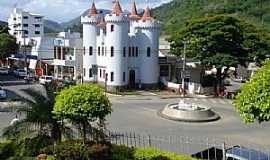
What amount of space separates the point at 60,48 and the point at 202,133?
32.5m

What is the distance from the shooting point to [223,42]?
146 feet

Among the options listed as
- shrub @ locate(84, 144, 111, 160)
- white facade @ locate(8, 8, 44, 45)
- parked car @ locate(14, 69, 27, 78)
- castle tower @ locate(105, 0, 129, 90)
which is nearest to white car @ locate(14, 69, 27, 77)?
parked car @ locate(14, 69, 27, 78)

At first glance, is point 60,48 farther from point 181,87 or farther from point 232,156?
point 232,156

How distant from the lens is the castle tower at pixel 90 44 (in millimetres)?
51000

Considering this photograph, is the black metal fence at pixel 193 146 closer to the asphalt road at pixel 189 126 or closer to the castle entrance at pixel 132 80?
the asphalt road at pixel 189 126

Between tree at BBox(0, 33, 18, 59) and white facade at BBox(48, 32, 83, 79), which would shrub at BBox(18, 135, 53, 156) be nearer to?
white facade at BBox(48, 32, 83, 79)

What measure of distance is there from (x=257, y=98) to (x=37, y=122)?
843cm

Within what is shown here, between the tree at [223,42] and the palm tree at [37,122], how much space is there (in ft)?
91.7

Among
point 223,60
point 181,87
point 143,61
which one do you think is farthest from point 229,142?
point 143,61

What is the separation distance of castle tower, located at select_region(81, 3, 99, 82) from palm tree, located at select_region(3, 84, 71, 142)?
3297 centimetres

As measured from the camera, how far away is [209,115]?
110 feet

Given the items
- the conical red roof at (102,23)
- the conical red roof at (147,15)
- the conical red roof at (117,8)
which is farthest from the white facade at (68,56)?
the conical red roof at (147,15)

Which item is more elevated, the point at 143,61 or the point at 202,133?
the point at 143,61

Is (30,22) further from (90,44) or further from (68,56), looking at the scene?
(90,44)
